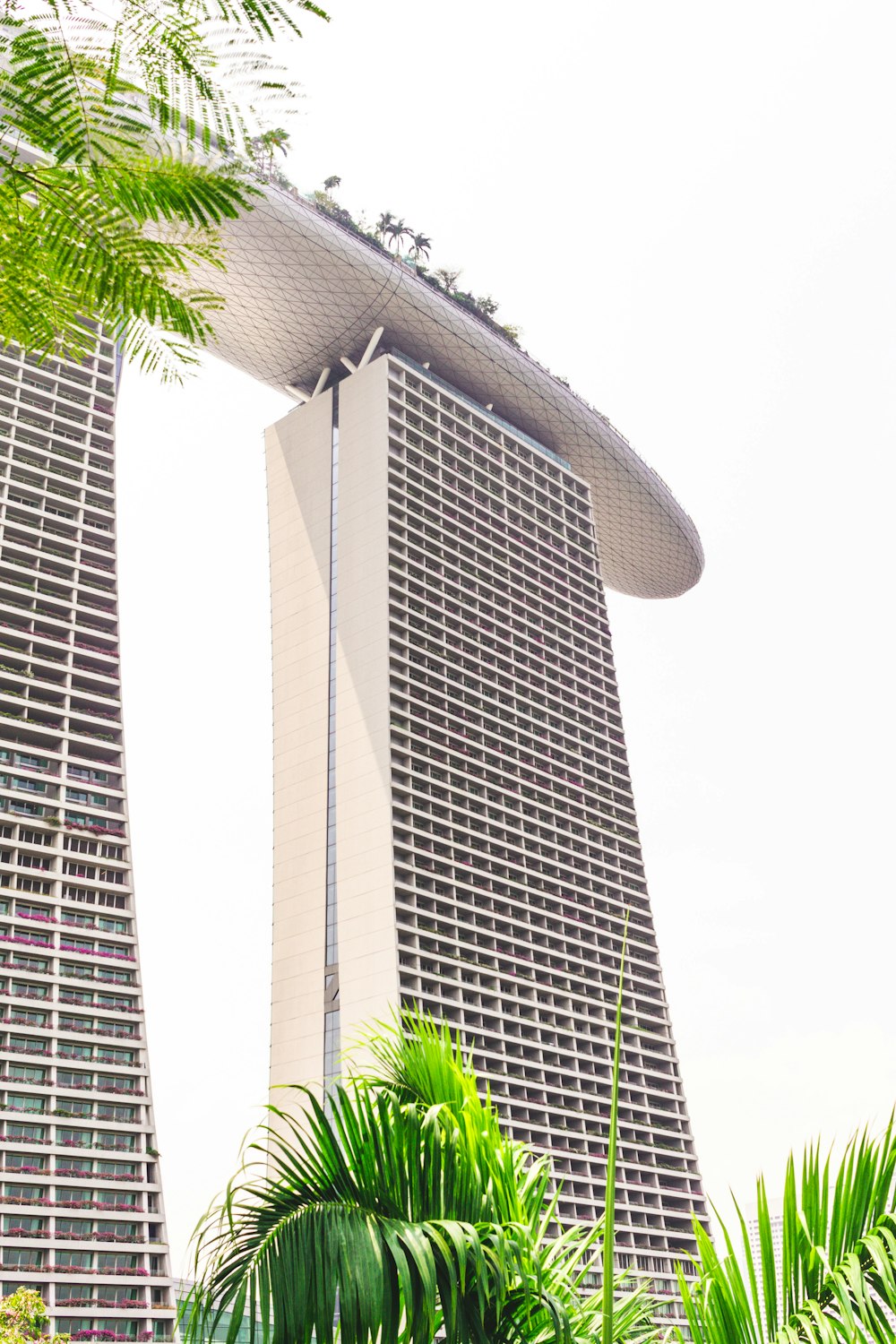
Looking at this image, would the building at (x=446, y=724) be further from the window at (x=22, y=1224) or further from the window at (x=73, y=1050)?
the window at (x=22, y=1224)

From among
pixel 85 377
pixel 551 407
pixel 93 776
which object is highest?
pixel 551 407

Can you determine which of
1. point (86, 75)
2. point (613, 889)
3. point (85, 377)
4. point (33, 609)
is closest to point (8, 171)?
point (86, 75)

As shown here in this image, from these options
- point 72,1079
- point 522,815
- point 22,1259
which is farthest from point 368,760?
point 22,1259

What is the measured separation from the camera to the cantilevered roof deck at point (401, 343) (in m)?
77.8

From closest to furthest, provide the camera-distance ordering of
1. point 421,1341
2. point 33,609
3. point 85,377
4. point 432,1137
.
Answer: point 421,1341 < point 432,1137 < point 33,609 < point 85,377

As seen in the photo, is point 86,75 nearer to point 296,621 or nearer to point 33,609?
point 33,609

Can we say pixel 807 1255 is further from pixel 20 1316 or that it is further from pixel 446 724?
pixel 446 724

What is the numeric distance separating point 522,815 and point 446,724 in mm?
8593

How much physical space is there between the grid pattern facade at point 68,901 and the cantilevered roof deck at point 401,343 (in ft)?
43.2

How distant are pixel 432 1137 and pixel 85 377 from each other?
6954cm

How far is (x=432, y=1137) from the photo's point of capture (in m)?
7.93

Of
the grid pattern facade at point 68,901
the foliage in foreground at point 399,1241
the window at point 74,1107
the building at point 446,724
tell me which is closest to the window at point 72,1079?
the grid pattern facade at point 68,901

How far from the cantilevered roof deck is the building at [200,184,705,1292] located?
24 cm

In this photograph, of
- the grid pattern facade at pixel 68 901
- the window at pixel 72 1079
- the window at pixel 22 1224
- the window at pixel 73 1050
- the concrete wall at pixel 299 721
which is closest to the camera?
the window at pixel 22 1224
